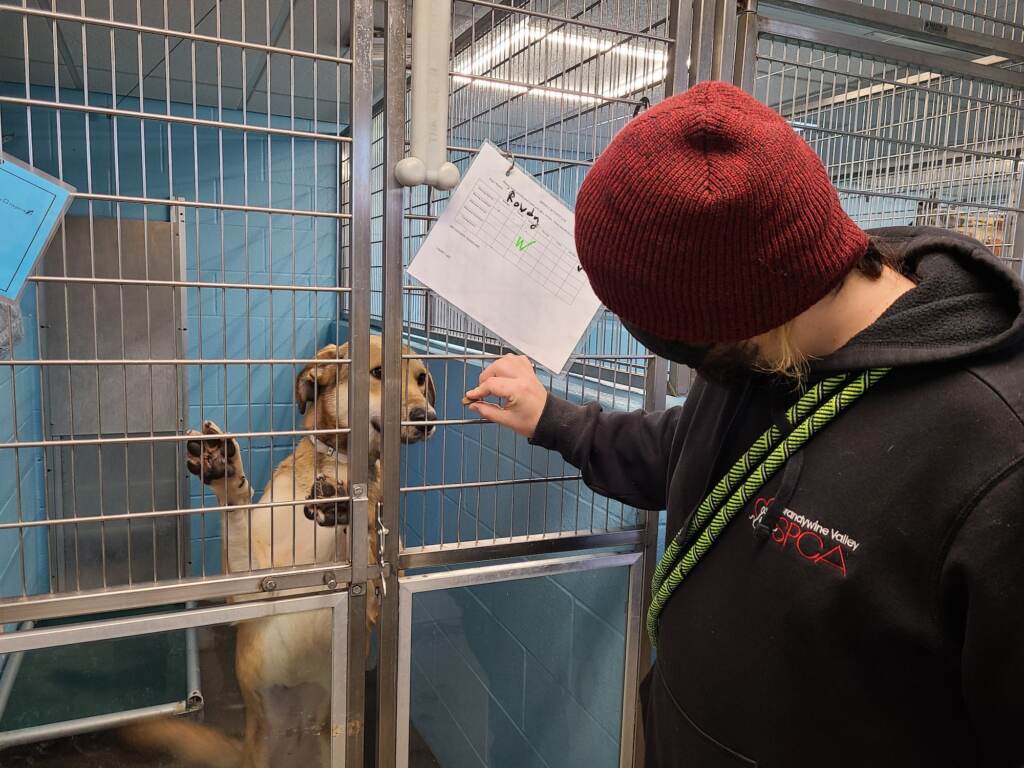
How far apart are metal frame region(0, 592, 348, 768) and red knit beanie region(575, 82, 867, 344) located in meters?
0.69

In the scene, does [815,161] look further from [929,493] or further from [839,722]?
[839,722]

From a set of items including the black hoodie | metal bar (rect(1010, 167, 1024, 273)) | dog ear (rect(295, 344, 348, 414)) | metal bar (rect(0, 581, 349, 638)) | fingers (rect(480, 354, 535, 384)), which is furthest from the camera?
metal bar (rect(1010, 167, 1024, 273))

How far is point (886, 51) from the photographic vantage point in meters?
1.33

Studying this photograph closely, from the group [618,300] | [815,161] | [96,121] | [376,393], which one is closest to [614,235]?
[618,300]

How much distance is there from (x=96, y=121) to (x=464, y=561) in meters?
3.19

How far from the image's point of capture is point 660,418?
43.5 inches

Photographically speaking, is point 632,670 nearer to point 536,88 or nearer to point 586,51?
point 536,88

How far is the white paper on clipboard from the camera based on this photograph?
1040 mm

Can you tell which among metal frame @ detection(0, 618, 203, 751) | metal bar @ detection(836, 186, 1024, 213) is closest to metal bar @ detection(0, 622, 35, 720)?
metal frame @ detection(0, 618, 203, 751)

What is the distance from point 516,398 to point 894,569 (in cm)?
59

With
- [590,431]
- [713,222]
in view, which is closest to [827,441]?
[713,222]

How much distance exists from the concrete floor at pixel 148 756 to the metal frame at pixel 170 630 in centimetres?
1

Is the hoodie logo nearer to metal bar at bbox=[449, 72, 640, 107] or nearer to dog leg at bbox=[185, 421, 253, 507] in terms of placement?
metal bar at bbox=[449, 72, 640, 107]

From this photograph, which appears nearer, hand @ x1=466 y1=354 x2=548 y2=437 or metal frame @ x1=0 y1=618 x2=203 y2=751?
metal frame @ x1=0 y1=618 x2=203 y2=751
